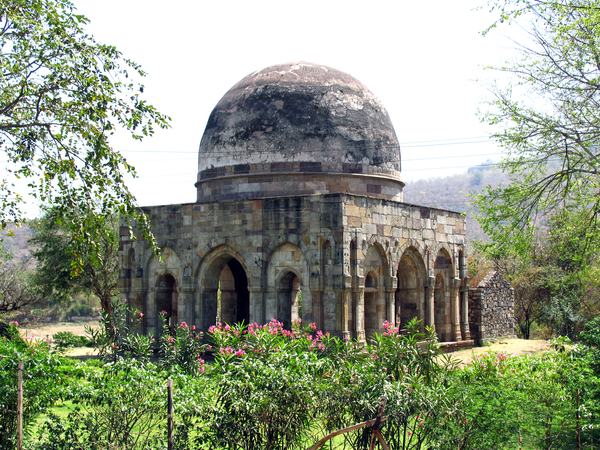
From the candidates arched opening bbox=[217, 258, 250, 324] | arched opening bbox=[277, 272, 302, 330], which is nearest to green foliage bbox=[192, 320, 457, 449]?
arched opening bbox=[277, 272, 302, 330]

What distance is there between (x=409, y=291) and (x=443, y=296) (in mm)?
1620

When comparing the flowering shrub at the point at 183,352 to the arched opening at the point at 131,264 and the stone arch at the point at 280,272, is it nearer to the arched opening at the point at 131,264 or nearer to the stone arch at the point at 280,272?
the stone arch at the point at 280,272

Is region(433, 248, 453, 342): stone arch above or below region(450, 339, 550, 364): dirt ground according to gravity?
above

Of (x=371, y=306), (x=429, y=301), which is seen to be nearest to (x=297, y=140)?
(x=371, y=306)

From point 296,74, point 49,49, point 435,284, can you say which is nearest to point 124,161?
point 49,49

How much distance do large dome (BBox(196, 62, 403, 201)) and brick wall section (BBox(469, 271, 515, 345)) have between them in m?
5.10

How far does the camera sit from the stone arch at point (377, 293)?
1609 centimetres

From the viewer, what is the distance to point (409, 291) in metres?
18.1

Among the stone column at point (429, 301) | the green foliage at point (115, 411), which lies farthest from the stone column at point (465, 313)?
the green foliage at point (115, 411)

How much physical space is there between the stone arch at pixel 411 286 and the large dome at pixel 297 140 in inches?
78.5

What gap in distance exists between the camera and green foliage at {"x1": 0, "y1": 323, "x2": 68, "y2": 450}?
24.7ft

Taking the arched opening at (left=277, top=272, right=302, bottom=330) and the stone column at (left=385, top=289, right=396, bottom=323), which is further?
the stone column at (left=385, top=289, right=396, bottom=323)

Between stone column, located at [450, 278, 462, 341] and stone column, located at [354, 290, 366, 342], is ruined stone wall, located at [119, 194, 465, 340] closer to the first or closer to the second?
stone column, located at [354, 290, 366, 342]

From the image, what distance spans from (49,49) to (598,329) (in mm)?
9414
